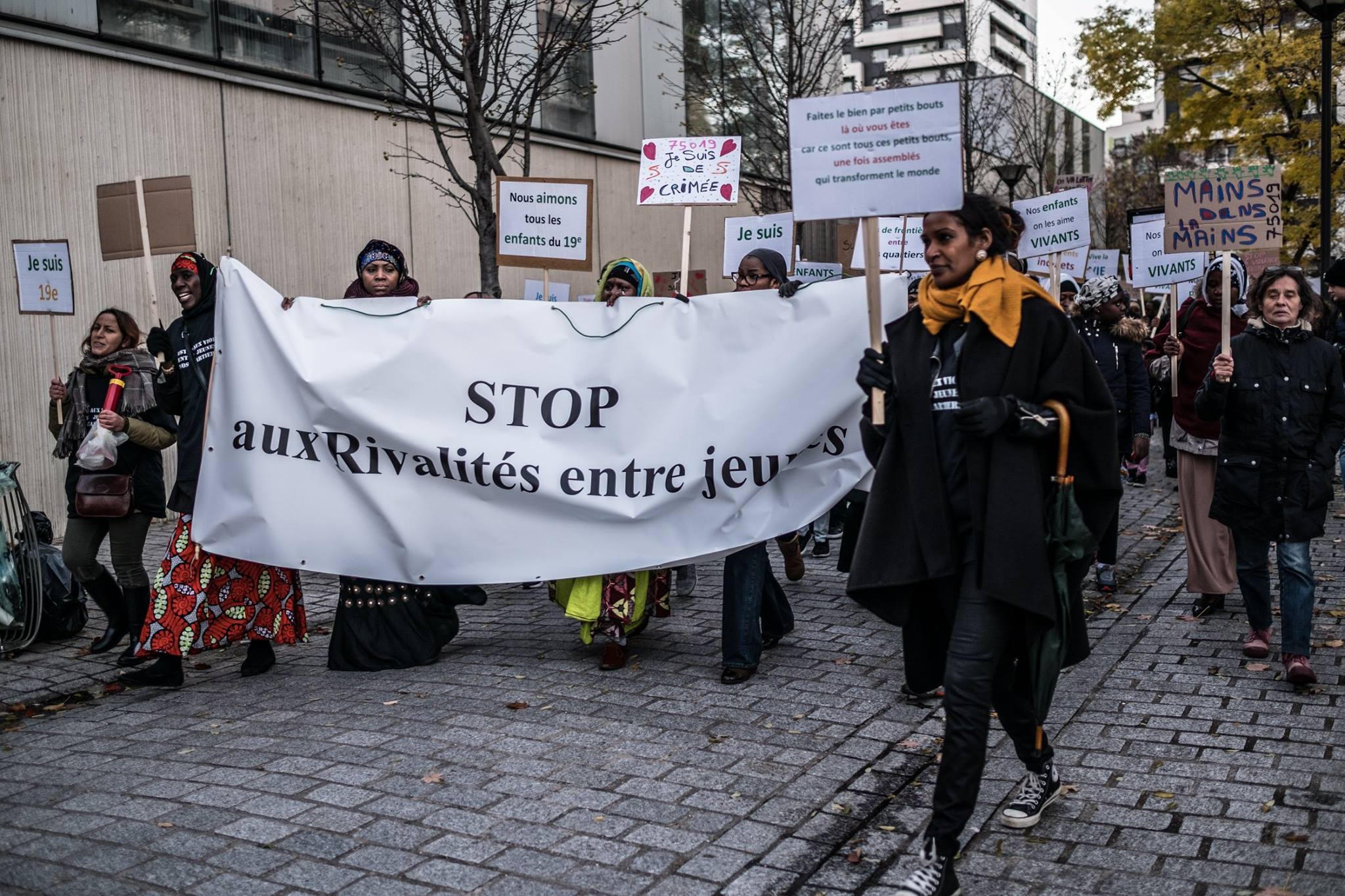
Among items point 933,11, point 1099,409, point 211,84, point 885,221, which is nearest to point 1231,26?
point 885,221

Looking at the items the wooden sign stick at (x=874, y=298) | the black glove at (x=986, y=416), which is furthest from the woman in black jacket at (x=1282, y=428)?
the black glove at (x=986, y=416)

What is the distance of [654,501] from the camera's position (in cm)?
644

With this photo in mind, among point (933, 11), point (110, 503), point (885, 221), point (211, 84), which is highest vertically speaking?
point (933, 11)

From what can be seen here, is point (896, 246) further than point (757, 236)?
Yes

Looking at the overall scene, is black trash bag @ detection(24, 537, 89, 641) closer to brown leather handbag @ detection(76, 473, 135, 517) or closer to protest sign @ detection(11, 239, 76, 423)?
brown leather handbag @ detection(76, 473, 135, 517)

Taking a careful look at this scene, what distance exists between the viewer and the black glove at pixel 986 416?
3.88m

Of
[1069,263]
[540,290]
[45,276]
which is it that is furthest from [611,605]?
[1069,263]

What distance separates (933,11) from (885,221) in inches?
3839

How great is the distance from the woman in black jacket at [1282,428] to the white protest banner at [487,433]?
73.7 inches

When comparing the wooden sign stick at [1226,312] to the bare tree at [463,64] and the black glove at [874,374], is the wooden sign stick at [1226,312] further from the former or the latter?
the bare tree at [463,64]

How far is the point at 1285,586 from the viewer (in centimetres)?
632

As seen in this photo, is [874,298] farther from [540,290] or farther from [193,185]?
[193,185]

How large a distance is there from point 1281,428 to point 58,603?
662 cm

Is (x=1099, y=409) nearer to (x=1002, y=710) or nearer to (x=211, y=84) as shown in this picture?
(x=1002, y=710)
